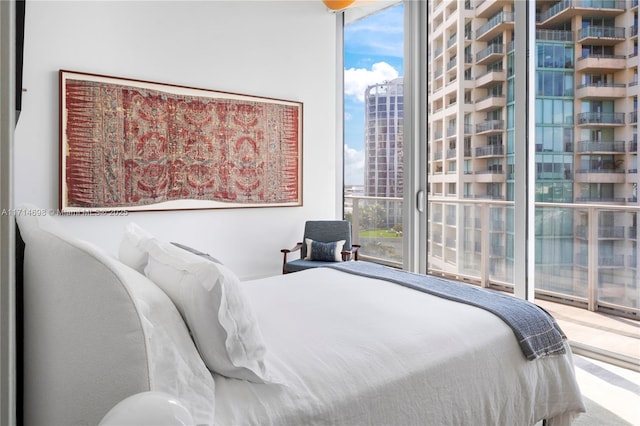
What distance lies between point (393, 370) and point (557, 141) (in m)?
2.55

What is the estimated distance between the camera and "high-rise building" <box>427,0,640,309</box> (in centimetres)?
303

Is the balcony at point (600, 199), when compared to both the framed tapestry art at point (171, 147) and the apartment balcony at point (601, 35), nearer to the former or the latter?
the apartment balcony at point (601, 35)

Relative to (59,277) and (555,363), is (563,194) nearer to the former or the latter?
(555,363)

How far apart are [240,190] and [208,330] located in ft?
10.5

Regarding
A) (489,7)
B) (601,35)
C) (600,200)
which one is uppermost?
(489,7)

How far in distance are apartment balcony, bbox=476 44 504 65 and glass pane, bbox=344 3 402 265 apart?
93 centimetres

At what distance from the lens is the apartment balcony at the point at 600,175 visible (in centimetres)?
303

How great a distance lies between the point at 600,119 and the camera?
3.09 m

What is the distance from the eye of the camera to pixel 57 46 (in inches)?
135

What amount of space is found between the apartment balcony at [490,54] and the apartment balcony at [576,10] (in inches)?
12.5

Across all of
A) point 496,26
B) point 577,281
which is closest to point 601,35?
point 496,26

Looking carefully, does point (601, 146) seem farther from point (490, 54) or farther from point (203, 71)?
point (203, 71)

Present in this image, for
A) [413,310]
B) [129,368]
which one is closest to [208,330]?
[129,368]

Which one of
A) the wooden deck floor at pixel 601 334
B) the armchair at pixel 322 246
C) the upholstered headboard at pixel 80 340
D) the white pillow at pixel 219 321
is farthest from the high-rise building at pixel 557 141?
the upholstered headboard at pixel 80 340
